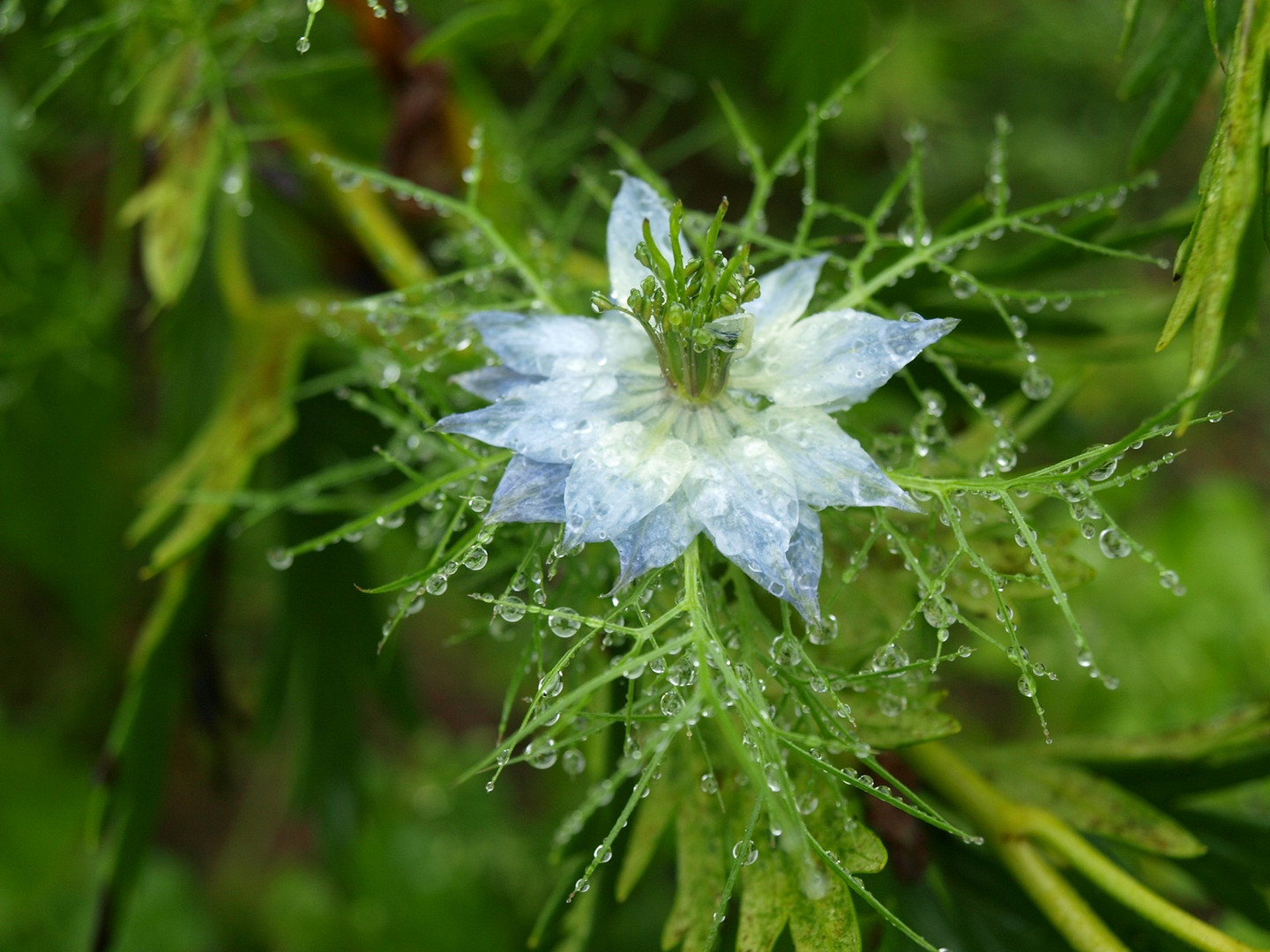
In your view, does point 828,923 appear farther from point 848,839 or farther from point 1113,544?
point 1113,544

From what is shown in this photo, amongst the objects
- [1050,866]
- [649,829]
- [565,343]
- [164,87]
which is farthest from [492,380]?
[164,87]

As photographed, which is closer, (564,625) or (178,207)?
(564,625)

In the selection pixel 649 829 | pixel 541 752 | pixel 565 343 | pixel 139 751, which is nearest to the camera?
pixel 541 752

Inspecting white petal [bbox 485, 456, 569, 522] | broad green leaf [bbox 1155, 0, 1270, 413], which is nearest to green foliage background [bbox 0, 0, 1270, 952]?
broad green leaf [bbox 1155, 0, 1270, 413]

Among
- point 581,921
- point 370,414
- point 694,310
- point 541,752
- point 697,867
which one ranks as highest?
point 694,310

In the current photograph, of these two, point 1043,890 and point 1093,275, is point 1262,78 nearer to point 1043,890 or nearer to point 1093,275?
point 1043,890

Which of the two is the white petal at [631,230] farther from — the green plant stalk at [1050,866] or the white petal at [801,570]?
the green plant stalk at [1050,866]

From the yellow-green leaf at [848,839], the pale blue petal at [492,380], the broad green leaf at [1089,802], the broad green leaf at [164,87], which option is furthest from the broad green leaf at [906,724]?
the broad green leaf at [164,87]
